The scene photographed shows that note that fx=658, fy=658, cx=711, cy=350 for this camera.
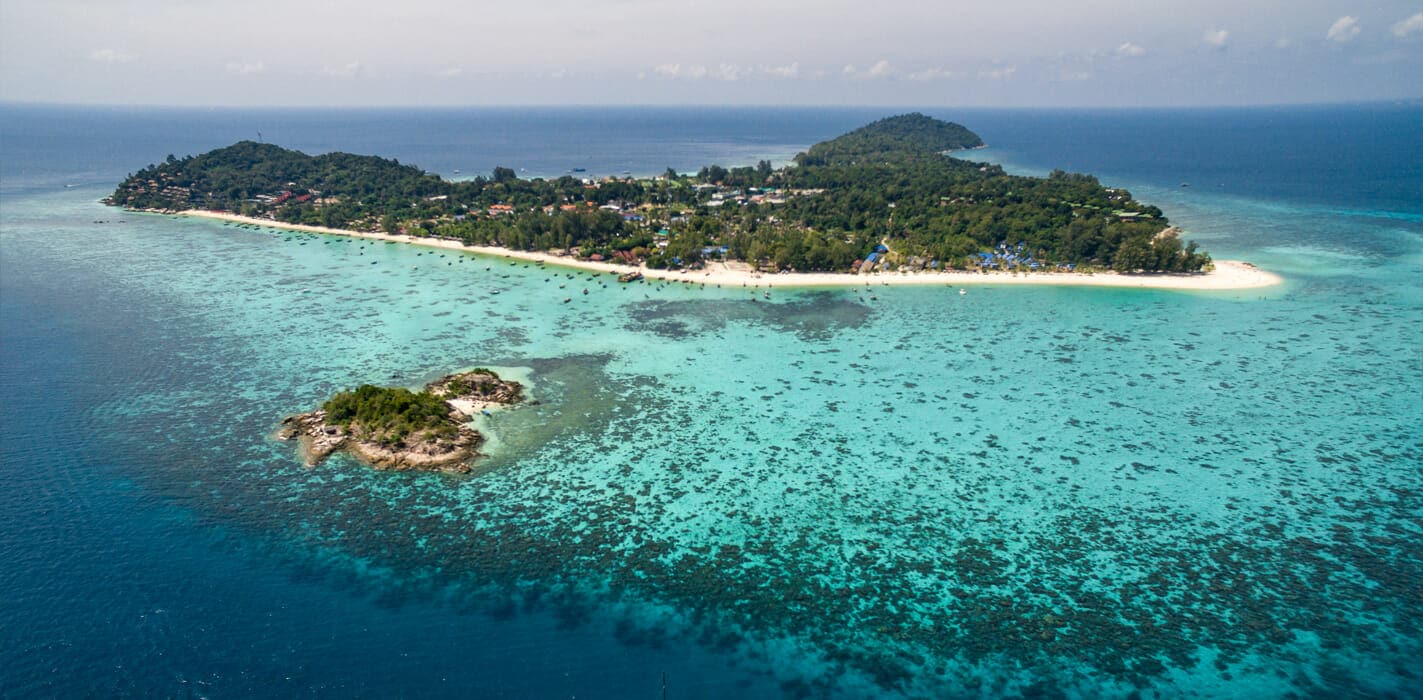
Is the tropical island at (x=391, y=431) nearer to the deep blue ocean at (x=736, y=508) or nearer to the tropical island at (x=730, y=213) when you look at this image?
the deep blue ocean at (x=736, y=508)

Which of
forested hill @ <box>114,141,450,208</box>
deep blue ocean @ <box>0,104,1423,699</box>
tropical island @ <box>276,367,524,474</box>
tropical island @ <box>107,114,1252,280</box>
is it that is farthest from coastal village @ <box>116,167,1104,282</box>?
tropical island @ <box>276,367,524,474</box>

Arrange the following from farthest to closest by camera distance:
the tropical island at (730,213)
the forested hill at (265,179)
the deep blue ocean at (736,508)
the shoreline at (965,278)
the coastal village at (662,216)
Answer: the forested hill at (265,179)
the coastal village at (662,216)
the tropical island at (730,213)
the shoreline at (965,278)
the deep blue ocean at (736,508)

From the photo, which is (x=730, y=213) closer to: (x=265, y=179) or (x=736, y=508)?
(x=736, y=508)

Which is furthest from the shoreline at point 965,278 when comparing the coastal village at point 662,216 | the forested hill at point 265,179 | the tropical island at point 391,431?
the forested hill at point 265,179

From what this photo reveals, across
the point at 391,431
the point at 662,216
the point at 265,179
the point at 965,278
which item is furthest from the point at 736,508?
the point at 265,179

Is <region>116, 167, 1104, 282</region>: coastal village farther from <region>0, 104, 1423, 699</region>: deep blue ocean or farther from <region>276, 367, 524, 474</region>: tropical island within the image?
<region>276, 367, 524, 474</region>: tropical island

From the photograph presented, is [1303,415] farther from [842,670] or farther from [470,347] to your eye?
[470,347]
